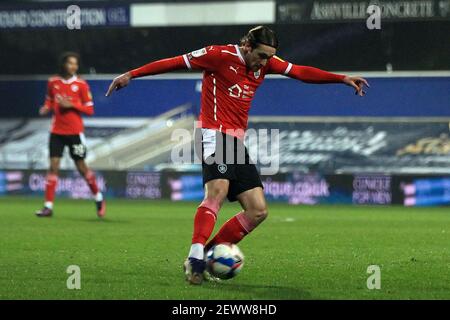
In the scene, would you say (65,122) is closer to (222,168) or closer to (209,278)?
(209,278)

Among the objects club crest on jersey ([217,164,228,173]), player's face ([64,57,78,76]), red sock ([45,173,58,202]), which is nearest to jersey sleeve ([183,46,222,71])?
club crest on jersey ([217,164,228,173])

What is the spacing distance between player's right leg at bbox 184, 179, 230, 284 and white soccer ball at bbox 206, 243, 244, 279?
121 millimetres

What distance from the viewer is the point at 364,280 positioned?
7527mm

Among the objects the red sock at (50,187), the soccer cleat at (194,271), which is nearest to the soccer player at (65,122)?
the red sock at (50,187)

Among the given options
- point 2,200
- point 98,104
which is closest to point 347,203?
point 2,200

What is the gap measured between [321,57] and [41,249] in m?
14.6

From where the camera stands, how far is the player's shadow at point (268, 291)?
6.70m

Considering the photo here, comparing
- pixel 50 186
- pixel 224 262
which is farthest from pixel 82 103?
pixel 224 262

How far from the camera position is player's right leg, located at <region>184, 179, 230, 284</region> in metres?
7.27

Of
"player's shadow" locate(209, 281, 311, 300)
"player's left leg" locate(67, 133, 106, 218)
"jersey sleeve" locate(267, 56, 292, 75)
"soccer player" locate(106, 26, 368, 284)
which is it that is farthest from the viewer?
"player's left leg" locate(67, 133, 106, 218)

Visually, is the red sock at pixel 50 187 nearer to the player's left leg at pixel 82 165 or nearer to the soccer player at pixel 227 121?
the player's left leg at pixel 82 165

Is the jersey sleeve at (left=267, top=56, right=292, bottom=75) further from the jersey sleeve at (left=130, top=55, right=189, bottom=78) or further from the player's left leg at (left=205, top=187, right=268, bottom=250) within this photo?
the player's left leg at (left=205, top=187, right=268, bottom=250)
